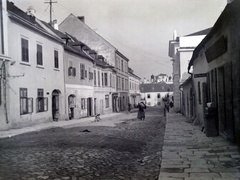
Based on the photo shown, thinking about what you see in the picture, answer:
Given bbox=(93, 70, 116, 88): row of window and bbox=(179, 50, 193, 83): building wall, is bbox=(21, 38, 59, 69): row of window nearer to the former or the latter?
bbox=(93, 70, 116, 88): row of window

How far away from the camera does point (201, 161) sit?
19.0 feet

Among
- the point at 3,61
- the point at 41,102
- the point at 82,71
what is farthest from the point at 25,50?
the point at 82,71

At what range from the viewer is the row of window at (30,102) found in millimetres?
15055

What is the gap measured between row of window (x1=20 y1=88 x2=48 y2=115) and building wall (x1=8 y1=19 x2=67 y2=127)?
21 centimetres

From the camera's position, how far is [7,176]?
5.01 m

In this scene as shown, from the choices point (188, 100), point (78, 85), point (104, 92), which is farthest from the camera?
point (104, 92)

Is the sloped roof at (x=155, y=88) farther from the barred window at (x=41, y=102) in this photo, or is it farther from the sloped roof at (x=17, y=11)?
the barred window at (x=41, y=102)

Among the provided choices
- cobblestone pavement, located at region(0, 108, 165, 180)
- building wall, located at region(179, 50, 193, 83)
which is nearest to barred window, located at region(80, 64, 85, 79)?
building wall, located at region(179, 50, 193, 83)

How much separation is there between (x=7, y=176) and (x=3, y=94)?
9352 millimetres

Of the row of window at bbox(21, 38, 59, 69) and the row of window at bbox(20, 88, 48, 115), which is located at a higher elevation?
the row of window at bbox(21, 38, 59, 69)

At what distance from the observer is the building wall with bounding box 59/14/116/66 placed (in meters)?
34.2

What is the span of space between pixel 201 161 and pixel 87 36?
30.9m

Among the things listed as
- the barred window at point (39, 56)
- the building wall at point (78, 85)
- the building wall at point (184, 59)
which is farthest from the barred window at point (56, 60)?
the building wall at point (184, 59)

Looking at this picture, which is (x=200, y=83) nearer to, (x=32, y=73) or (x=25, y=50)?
(x=32, y=73)
